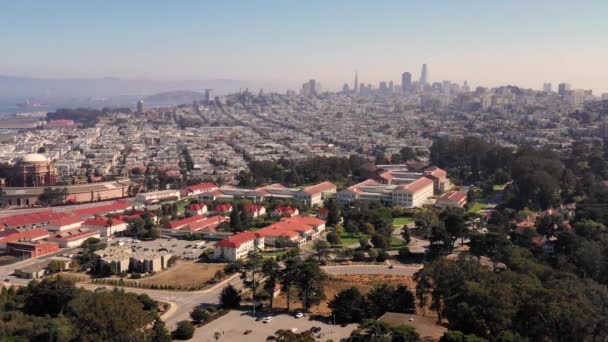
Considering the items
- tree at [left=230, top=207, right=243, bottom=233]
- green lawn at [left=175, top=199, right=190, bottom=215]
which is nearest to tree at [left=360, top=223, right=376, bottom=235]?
tree at [left=230, top=207, right=243, bottom=233]

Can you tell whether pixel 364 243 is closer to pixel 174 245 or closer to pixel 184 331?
pixel 174 245

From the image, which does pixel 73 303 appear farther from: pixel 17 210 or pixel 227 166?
pixel 227 166

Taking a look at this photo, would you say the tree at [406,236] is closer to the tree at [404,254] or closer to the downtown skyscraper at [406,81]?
the tree at [404,254]

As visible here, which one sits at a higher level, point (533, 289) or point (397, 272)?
point (533, 289)

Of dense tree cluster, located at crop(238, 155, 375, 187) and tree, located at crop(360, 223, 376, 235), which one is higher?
dense tree cluster, located at crop(238, 155, 375, 187)

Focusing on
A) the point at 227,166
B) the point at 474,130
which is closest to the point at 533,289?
the point at 227,166

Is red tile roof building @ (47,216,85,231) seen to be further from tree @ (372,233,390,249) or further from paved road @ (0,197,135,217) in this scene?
tree @ (372,233,390,249)
